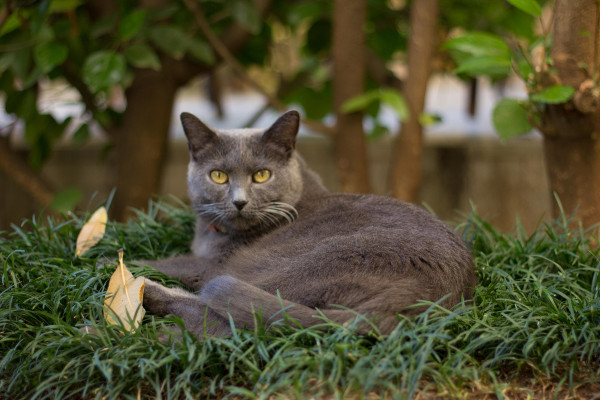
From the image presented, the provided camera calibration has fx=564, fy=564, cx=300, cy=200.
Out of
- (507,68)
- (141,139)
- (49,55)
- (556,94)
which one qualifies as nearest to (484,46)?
(507,68)

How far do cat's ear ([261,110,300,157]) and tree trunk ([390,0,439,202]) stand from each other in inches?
51.0

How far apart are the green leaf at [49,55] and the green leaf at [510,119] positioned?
2.05 m

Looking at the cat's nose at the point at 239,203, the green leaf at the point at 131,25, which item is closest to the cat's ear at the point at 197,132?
the cat's nose at the point at 239,203

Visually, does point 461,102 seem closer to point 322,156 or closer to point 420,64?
point 322,156

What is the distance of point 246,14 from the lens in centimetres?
320

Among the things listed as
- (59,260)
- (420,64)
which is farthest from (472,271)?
(420,64)

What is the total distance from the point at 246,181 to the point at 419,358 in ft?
3.07

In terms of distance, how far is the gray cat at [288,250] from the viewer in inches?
64.2

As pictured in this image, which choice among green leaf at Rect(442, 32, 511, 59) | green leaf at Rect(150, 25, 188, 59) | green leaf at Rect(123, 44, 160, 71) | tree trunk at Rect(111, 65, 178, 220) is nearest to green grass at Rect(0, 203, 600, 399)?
green leaf at Rect(442, 32, 511, 59)

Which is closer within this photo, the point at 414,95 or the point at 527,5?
the point at 527,5

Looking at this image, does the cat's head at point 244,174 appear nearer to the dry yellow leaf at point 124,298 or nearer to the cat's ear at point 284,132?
the cat's ear at point 284,132

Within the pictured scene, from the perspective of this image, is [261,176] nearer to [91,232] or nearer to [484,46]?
[91,232]

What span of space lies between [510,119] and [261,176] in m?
1.10

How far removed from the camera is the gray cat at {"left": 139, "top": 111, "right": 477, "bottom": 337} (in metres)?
1.63
